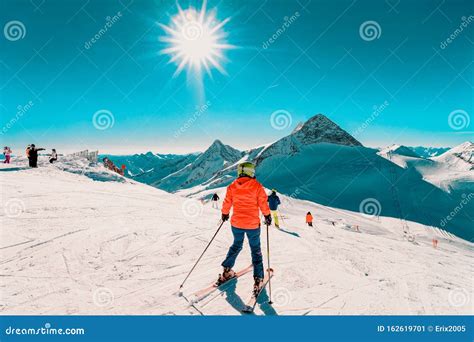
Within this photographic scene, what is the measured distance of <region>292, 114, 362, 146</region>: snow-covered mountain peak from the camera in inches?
6378

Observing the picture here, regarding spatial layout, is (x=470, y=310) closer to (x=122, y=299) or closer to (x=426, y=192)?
(x=122, y=299)

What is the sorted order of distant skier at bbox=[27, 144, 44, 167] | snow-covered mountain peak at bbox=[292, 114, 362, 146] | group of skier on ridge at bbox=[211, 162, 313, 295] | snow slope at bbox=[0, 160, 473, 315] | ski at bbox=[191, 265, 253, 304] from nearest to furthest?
snow slope at bbox=[0, 160, 473, 315] < ski at bbox=[191, 265, 253, 304] < group of skier on ridge at bbox=[211, 162, 313, 295] < distant skier at bbox=[27, 144, 44, 167] < snow-covered mountain peak at bbox=[292, 114, 362, 146]

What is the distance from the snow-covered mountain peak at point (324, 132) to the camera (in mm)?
162000

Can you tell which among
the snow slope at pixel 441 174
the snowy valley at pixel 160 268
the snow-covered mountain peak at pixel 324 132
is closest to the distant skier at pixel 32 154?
the snowy valley at pixel 160 268

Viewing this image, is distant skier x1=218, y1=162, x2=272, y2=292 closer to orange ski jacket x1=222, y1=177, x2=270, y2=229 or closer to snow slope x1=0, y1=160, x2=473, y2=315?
orange ski jacket x1=222, y1=177, x2=270, y2=229

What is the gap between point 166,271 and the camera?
5664mm

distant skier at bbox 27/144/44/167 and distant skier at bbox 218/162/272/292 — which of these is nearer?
distant skier at bbox 218/162/272/292

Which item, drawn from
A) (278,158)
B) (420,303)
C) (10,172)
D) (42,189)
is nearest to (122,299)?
(420,303)

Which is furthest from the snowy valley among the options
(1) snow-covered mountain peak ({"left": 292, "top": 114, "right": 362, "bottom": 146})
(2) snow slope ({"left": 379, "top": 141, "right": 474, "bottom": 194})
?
(1) snow-covered mountain peak ({"left": 292, "top": 114, "right": 362, "bottom": 146})

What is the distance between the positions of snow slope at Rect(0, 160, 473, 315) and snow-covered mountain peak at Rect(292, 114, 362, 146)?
15611 cm
